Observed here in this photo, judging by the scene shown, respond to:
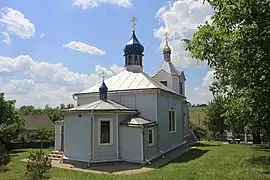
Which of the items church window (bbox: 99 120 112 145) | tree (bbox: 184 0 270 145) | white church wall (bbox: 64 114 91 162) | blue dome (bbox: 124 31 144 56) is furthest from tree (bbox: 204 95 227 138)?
tree (bbox: 184 0 270 145)

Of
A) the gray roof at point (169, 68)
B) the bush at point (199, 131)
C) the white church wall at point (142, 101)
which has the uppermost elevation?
the gray roof at point (169, 68)

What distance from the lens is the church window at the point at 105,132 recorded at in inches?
651

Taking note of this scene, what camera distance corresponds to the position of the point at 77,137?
55.6 ft

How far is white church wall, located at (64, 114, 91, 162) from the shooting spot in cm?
1644

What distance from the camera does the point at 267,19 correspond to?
971 cm

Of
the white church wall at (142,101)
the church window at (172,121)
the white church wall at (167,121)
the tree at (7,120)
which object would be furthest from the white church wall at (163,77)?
the tree at (7,120)

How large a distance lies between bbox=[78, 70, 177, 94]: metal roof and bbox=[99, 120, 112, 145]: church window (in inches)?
149

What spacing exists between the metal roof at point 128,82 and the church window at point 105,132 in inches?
149

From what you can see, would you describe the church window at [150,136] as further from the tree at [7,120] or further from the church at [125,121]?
the tree at [7,120]

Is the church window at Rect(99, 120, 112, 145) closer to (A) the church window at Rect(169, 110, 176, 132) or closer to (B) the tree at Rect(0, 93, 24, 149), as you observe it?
(A) the church window at Rect(169, 110, 176, 132)

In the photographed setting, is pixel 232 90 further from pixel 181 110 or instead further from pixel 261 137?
pixel 261 137

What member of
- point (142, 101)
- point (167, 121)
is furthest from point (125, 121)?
point (167, 121)

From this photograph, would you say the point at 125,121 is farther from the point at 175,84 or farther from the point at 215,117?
the point at 215,117

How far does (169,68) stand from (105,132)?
14468 mm
